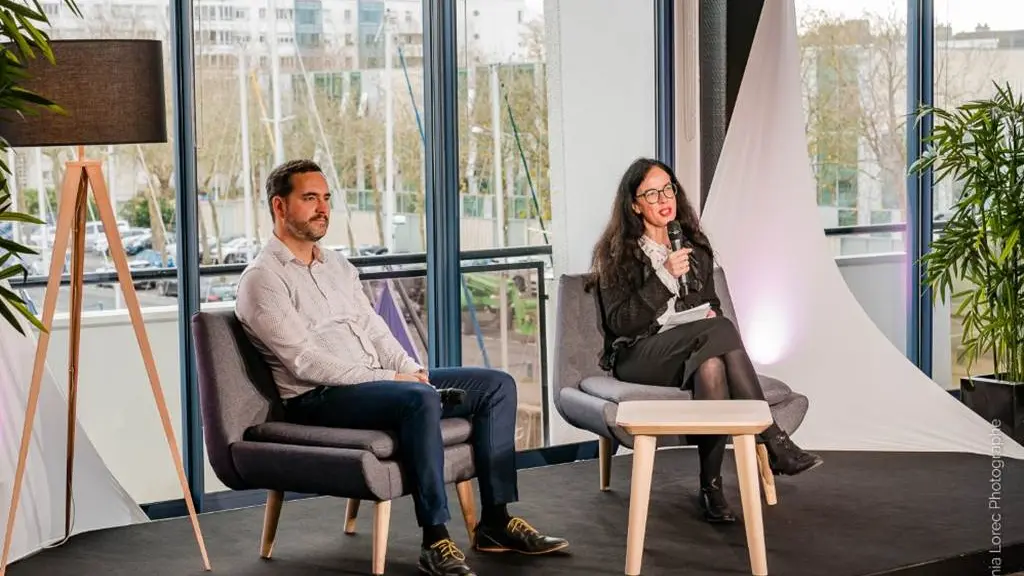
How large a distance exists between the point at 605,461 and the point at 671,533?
0.64 m

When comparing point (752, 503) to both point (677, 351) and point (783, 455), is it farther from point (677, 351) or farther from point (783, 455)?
point (677, 351)

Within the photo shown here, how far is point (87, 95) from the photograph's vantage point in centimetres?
368

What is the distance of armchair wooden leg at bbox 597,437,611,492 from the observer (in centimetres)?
500

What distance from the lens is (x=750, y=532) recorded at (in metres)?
3.98

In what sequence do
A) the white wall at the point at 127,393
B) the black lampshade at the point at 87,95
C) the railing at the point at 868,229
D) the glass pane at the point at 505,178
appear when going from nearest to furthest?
the black lampshade at the point at 87,95, the white wall at the point at 127,393, the glass pane at the point at 505,178, the railing at the point at 868,229

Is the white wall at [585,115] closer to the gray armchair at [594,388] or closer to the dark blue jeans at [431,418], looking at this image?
the gray armchair at [594,388]

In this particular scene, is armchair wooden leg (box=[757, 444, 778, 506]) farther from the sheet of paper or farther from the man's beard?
the man's beard

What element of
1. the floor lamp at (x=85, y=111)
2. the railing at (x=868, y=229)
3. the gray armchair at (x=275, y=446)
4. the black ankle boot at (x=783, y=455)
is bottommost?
the black ankle boot at (x=783, y=455)

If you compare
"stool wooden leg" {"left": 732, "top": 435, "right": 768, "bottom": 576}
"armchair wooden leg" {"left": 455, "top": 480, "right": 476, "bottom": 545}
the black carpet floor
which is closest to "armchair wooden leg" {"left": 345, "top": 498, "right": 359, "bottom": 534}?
the black carpet floor

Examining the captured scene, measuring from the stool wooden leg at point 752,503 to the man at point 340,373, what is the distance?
1.99ft

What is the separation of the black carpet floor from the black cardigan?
0.60 metres

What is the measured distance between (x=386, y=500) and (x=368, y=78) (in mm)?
2018

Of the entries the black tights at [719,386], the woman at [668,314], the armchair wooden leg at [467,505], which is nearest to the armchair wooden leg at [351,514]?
the armchair wooden leg at [467,505]

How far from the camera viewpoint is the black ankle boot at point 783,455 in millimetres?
4633
